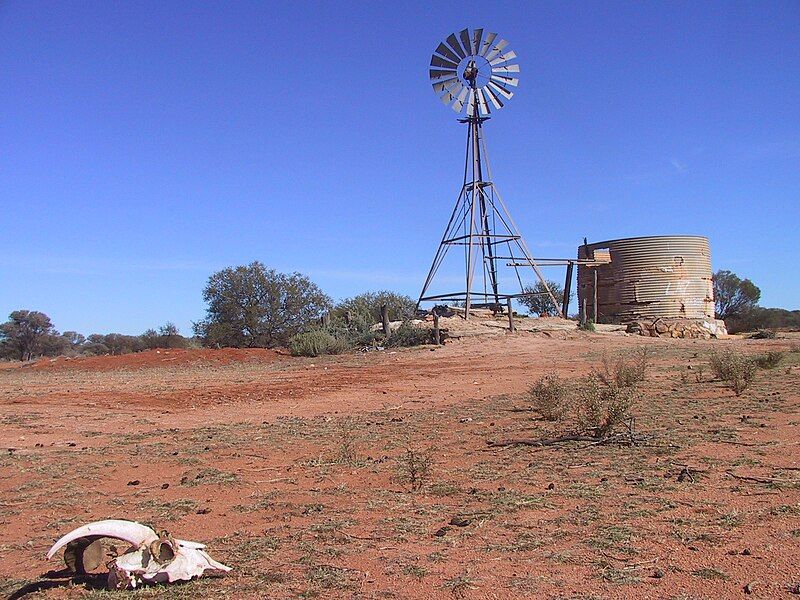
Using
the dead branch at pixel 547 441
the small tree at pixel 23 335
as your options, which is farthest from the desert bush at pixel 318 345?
the small tree at pixel 23 335

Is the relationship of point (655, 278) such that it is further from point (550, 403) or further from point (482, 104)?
point (550, 403)

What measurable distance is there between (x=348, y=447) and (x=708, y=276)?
2847 cm

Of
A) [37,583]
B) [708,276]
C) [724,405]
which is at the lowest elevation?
[37,583]

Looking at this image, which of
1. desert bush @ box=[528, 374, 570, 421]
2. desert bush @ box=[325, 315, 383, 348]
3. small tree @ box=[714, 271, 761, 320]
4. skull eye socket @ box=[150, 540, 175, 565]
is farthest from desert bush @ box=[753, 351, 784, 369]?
small tree @ box=[714, 271, 761, 320]

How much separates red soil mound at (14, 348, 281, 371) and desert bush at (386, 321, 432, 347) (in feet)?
14.0

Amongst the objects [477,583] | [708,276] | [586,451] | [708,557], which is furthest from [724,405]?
[708,276]

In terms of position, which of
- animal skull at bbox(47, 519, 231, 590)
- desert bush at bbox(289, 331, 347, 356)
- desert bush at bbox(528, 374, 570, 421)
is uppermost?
desert bush at bbox(289, 331, 347, 356)

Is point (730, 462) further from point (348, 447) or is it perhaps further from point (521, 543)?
point (348, 447)

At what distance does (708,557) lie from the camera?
3875 mm

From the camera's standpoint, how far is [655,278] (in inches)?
1196

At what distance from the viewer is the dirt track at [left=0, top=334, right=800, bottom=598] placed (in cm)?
376

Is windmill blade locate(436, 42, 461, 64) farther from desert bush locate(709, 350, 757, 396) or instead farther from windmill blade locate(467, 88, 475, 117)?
desert bush locate(709, 350, 757, 396)

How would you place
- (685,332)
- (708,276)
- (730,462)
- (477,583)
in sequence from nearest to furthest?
(477,583)
(730,462)
(685,332)
(708,276)

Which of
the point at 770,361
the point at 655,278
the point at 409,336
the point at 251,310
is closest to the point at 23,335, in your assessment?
A: the point at 251,310
